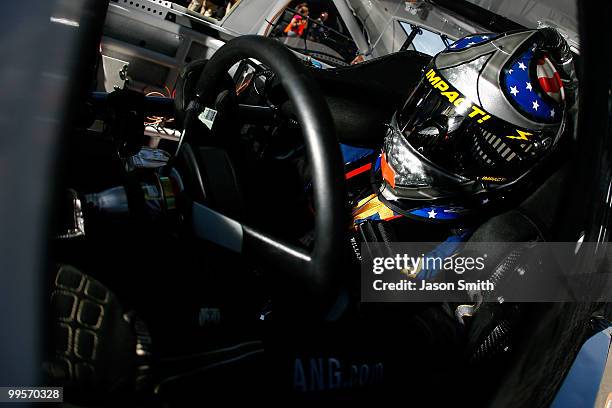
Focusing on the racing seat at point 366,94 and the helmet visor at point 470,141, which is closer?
the helmet visor at point 470,141

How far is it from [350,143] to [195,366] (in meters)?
1.21

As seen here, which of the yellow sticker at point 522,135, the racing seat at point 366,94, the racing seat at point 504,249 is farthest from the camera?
the racing seat at point 366,94

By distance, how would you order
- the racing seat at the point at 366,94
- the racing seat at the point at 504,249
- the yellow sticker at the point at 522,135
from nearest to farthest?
Answer: the racing seat at the point at 504,249 → the yellow sticker at the point at 522,135 → the racing seat at the point at 366,94

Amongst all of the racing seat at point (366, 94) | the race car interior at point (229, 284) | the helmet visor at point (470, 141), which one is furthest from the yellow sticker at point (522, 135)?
the racing seat at point (366, 94)

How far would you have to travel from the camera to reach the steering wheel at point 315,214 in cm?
76

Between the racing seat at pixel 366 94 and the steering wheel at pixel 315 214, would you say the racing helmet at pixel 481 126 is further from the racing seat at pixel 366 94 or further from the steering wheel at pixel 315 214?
the steering wheel at pixel 315 214

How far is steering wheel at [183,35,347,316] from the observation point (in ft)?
2.50

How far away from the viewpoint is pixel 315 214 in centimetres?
78

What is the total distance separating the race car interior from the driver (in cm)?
7

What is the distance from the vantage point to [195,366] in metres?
0.87

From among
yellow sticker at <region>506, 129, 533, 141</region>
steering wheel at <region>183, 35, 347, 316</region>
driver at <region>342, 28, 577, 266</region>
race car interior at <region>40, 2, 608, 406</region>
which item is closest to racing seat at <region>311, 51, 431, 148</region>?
driver at <region>342, 28, 577, 266</region>

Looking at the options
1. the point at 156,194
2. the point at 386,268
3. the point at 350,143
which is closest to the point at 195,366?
the point at 156,194

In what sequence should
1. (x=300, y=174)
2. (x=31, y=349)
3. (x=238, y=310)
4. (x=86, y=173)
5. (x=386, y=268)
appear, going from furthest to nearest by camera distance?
(x=300, y=174) < (x=386, y=268) < (x=238, y=310) < (x=86, y=173) < (x=31, y=349)

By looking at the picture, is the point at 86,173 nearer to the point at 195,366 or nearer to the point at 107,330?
the point at 107,330
